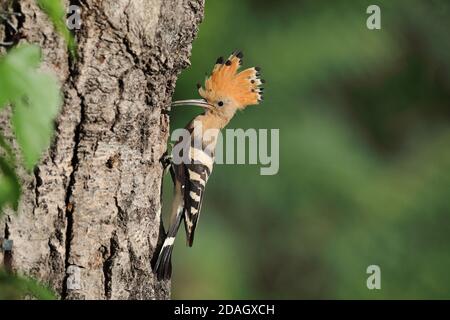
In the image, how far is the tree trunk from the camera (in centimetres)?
254

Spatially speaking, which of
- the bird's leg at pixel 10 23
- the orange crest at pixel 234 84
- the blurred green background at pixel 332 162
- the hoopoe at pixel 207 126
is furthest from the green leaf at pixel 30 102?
the blurred green background at pixel 332 162

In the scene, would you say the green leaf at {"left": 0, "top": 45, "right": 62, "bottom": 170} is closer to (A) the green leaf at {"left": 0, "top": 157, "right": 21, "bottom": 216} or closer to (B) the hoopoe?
(A) the green leaf at {"left": 0, "top": 157, "right": 21, "bottom": 216}

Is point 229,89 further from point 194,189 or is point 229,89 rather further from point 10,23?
point 10,23

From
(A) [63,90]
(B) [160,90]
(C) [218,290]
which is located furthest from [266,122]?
(A) [63,90]

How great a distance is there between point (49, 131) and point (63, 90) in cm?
117

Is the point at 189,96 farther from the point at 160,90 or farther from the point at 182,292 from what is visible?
the point at 160,90

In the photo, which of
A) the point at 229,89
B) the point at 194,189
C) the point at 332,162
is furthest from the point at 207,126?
the point at 332,162

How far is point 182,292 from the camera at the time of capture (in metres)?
4.88

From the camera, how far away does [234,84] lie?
3951 mm

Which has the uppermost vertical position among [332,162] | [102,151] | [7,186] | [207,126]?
[332,162]

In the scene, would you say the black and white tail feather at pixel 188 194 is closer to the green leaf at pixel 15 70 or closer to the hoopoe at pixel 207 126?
the hoopoe at pixel 207 126

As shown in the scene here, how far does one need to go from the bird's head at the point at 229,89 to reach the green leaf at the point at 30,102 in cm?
246

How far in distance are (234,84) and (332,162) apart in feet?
4.31

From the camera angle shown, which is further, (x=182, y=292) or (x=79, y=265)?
(x=182, y=292)
